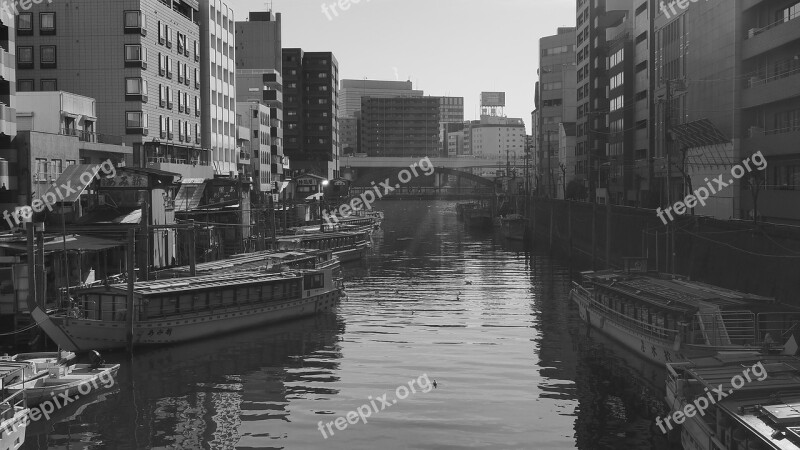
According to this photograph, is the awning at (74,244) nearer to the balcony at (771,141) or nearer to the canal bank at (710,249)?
the canal bank at (710,249)

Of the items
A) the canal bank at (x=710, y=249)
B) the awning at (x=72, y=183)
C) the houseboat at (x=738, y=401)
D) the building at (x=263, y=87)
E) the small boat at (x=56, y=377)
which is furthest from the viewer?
the building at (x=263, y=87)

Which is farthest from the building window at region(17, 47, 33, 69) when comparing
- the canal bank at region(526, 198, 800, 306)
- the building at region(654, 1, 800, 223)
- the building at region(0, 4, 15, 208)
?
the building at region(654, 1, 800, 223)

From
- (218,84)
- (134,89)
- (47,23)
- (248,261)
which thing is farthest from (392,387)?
(218,84)

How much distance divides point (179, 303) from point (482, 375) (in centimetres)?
1753

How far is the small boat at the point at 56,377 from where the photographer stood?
3375 centimetres

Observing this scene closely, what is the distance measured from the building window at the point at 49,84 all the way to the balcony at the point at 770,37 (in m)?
56.2

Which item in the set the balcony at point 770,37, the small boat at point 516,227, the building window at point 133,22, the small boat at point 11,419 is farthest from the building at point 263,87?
the small boat at point 11,419

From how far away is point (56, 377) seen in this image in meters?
35.2

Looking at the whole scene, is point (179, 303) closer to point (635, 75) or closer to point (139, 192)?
point (139, 192)

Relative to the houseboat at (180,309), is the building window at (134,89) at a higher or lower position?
higher

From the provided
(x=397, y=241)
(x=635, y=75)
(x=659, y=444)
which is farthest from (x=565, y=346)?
(x=397, y=241)

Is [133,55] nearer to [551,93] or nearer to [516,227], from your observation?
[516,227]

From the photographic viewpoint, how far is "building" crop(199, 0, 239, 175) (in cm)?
10075

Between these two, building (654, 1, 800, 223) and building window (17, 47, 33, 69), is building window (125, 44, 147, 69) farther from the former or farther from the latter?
building (654, 1, 800, 223)
